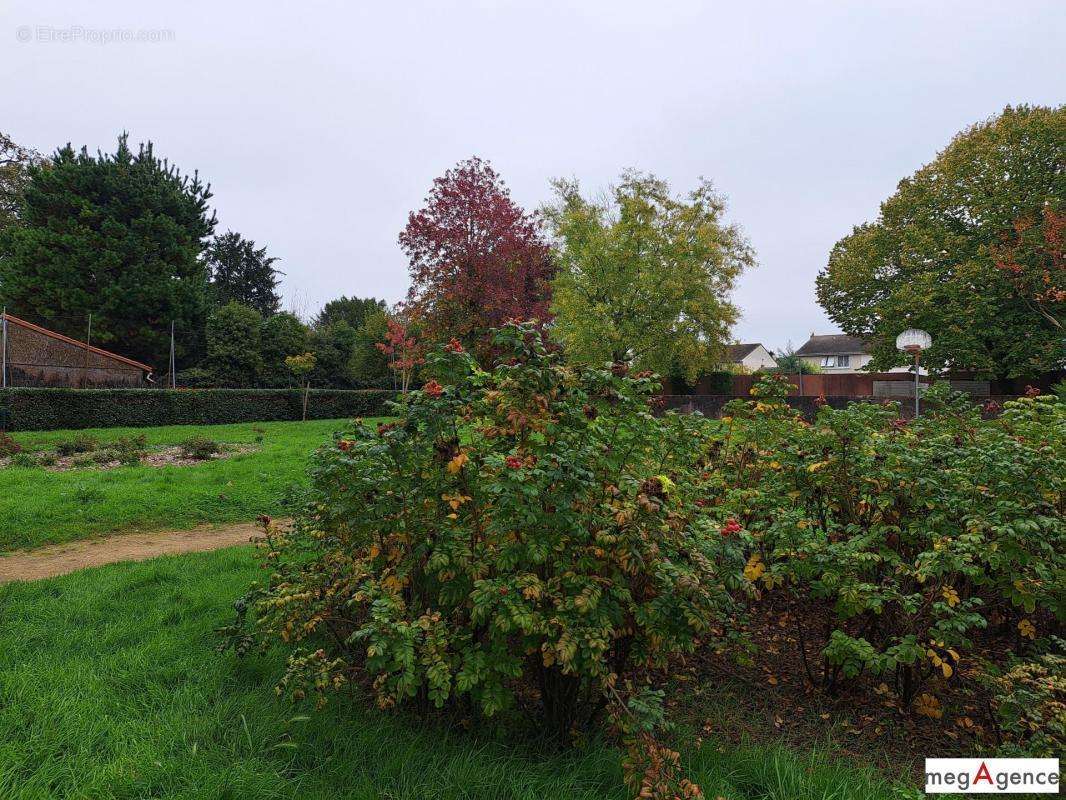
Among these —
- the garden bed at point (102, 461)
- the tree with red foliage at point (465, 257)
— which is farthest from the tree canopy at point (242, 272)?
the garden bed at point (102, 461)

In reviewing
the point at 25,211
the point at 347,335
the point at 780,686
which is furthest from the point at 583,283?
the point at 25,211

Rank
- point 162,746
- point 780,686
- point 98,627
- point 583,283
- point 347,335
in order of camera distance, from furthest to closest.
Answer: point 347,335, point 583,283, point 98,627, point 780,686, point 162,746

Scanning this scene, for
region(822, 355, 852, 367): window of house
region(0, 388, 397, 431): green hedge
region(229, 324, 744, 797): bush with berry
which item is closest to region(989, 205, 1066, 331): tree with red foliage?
region(0, 388, 397, 431): green hedge

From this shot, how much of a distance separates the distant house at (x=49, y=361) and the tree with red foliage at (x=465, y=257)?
11664 millimetres

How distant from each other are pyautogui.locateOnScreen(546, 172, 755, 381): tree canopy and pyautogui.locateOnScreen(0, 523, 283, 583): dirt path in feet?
52.6

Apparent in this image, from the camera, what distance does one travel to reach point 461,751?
2.24 metres

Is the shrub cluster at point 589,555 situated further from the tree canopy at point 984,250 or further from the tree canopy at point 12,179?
the tree canopy at point 12,179

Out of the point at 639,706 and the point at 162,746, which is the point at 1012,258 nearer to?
the point at 639,706

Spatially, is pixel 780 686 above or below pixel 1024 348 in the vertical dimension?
below

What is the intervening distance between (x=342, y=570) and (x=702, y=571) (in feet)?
5.46

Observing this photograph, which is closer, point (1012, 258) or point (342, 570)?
point (342, 570)

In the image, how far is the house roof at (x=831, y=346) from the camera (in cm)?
5231

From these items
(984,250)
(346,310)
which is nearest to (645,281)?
(984,250)

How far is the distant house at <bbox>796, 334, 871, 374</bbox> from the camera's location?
171 feet
